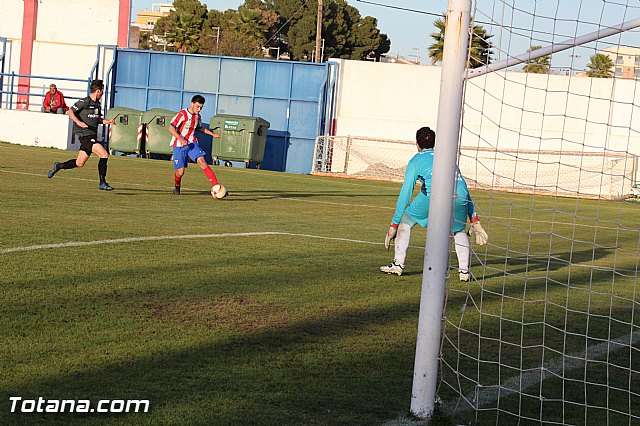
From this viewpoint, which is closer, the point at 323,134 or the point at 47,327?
the point at 47,327

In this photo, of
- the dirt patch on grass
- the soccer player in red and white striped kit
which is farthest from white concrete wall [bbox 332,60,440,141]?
the dirt patch on grass

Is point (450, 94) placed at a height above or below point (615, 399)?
above

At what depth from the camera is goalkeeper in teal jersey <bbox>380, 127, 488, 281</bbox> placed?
9258 mm

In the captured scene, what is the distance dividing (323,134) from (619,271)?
27.0m

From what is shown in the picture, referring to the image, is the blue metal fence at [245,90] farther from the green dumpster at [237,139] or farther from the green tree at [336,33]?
the green tree at [336,33]

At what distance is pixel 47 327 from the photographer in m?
5.82

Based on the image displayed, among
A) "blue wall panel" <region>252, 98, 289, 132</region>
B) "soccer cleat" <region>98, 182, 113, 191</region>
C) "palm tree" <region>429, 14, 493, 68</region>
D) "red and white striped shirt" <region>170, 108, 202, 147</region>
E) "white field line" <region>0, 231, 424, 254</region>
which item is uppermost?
"blue wall panel" <region>252, 98, 289, 132</region>

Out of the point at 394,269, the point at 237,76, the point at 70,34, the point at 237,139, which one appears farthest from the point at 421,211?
the point at 70,34

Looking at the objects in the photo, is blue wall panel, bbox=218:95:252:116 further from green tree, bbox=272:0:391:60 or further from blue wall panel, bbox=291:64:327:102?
green tree, bbox=272:0:391:60

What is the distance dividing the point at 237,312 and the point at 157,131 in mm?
29560

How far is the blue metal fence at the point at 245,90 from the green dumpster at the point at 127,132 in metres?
3.23

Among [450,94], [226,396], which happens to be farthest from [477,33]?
[226,396]

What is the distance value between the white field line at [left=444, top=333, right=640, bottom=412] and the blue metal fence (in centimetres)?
3105

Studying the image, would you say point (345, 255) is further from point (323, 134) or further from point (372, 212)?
point (323, 134)
